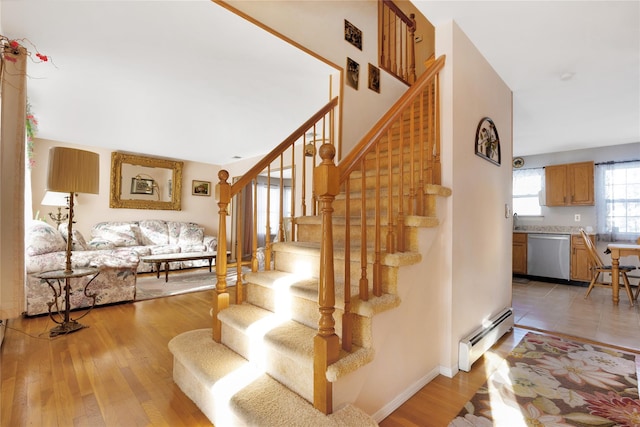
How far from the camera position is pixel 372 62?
11.0ft

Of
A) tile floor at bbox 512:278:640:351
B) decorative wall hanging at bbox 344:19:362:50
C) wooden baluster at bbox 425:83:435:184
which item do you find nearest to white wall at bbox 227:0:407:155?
decorative wall hanging at bbox 344:19:362:50

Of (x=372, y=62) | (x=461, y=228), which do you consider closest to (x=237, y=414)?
(x=461, y=228)

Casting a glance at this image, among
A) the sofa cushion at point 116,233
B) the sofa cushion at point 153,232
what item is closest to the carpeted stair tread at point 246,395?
the sofa cushion at point 116,233

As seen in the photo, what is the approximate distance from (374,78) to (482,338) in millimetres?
2800

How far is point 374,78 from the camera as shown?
334 cm

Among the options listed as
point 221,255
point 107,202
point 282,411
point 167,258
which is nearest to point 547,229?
point 221,255

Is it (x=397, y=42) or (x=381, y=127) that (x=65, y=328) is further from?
(x=397, y=42)

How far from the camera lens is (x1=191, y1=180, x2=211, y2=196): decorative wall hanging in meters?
7.26

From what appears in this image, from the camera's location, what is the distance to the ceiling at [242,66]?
214cm

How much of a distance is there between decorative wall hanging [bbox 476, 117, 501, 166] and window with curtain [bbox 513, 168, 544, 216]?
4108 millimetres

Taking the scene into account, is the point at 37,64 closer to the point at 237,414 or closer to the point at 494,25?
the point at 237,414

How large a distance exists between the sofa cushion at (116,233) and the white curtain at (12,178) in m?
4.07

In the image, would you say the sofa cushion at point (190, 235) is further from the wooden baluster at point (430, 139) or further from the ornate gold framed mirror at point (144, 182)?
the wooden baluster at point (430, 139)

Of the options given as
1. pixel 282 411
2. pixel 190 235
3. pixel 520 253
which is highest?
pixel 190 235
